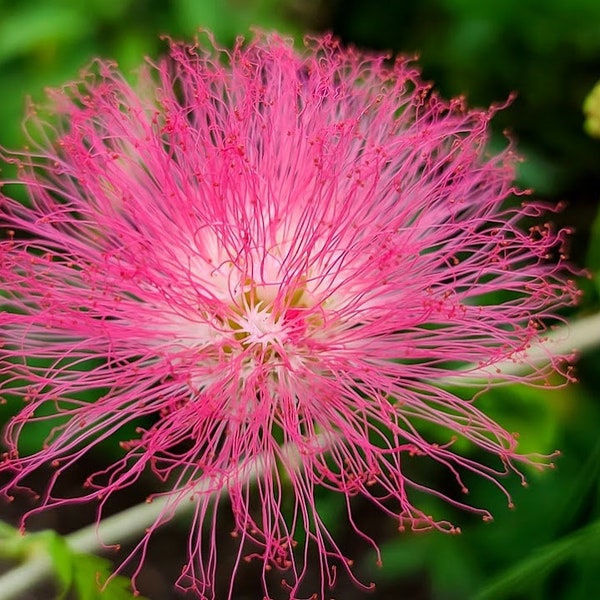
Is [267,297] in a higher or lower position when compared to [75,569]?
higher

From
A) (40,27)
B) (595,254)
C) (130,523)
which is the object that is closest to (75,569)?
(130,523)

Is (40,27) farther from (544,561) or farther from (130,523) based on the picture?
(544,561)

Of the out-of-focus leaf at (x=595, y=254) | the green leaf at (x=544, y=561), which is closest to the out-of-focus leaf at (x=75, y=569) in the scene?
the green leaf at (x=544, y=561)

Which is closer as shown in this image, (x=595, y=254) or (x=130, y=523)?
(x=130, y=523)

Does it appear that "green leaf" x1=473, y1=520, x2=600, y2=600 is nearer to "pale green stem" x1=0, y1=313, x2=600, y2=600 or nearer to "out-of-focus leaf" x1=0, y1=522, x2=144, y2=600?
"pale green stem" x1=0, y1=313, x2=600, y2=600

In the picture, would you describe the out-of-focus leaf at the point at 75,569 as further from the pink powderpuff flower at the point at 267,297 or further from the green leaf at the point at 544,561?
the green leaf at the point at 544,561

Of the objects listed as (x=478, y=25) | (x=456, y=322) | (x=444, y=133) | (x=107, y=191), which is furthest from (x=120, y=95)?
(x=478, y=25)

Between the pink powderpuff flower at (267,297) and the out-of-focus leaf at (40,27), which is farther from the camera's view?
the out-of-focus leaf at (40,27)

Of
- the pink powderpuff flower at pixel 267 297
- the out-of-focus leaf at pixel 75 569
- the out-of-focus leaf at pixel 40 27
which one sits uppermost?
the out-of-focus leaf at pixel 40 27

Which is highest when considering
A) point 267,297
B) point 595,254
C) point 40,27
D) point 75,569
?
point 40,27

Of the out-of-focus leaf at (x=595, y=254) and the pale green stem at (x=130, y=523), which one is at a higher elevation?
the out-of-focus leaf at (x=595, y=254)

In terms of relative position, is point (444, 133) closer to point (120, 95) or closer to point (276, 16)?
point (120, 95)
